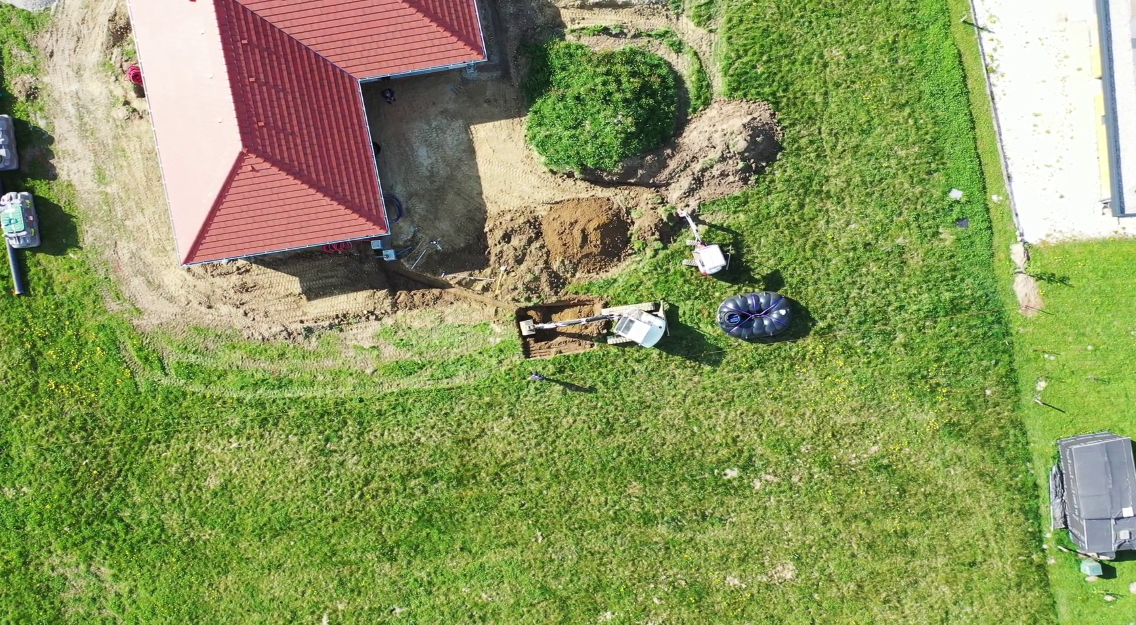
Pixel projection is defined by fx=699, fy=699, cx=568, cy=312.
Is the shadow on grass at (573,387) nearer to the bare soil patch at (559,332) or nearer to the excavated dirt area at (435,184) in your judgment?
the bare soil patch at (559,332)

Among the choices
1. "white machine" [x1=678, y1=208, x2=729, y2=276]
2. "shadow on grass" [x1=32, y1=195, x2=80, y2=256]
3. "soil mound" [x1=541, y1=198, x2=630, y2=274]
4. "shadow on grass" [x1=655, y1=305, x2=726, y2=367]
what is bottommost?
"shadow on grass" [x1=655, y1=305, x2=726, y2=367]

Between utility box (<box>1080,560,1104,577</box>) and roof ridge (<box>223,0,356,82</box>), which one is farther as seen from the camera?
utility box (<box>1080,560,1104,577</box>)

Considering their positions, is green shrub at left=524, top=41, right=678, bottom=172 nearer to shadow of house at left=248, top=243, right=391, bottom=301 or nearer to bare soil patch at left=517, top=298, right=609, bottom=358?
bare soil patch at left=517, top=298, right=609, bottom=358

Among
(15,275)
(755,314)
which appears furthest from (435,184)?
(15,275)

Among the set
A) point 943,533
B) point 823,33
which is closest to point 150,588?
point 943,533

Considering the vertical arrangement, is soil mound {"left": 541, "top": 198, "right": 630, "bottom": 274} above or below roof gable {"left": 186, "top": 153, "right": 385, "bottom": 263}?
below

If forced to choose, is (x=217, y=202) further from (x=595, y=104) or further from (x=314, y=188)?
(x=595, y=104)

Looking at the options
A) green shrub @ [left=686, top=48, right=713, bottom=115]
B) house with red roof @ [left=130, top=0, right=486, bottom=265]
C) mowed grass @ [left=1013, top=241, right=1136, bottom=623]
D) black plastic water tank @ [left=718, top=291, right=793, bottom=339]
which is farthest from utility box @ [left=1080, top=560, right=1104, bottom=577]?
house with red roof @ [left=130, top=0, right=486, bottom=265]
